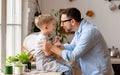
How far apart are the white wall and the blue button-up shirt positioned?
264 cm

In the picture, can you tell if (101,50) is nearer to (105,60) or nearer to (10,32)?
(105,60)

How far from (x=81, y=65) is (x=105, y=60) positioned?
0.75ft

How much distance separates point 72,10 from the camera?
7.91ft

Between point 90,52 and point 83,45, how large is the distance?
0.45 feet

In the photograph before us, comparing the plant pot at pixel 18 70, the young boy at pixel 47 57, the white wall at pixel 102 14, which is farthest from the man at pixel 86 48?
the white wall at pixel 102 14

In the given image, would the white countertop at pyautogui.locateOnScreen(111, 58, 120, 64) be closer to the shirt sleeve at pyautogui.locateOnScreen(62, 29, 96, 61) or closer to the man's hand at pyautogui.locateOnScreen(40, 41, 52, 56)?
the man's hand at pyautogui.locateOnScreen(40, 41, 52, 56)

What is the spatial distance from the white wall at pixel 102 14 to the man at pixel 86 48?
264 centimetres

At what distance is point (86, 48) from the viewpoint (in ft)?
7.64

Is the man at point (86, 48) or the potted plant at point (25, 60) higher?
the man at point (86, 48)

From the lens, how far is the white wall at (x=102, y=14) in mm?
5055

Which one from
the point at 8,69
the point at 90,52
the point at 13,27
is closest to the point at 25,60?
the point at 8,69

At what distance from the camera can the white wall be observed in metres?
5.05

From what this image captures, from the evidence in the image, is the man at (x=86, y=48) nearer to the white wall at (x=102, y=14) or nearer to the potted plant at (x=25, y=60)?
the potted plant at (x=25, y=60)

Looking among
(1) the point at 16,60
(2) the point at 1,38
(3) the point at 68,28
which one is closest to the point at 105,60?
(3) the point at 68,28
